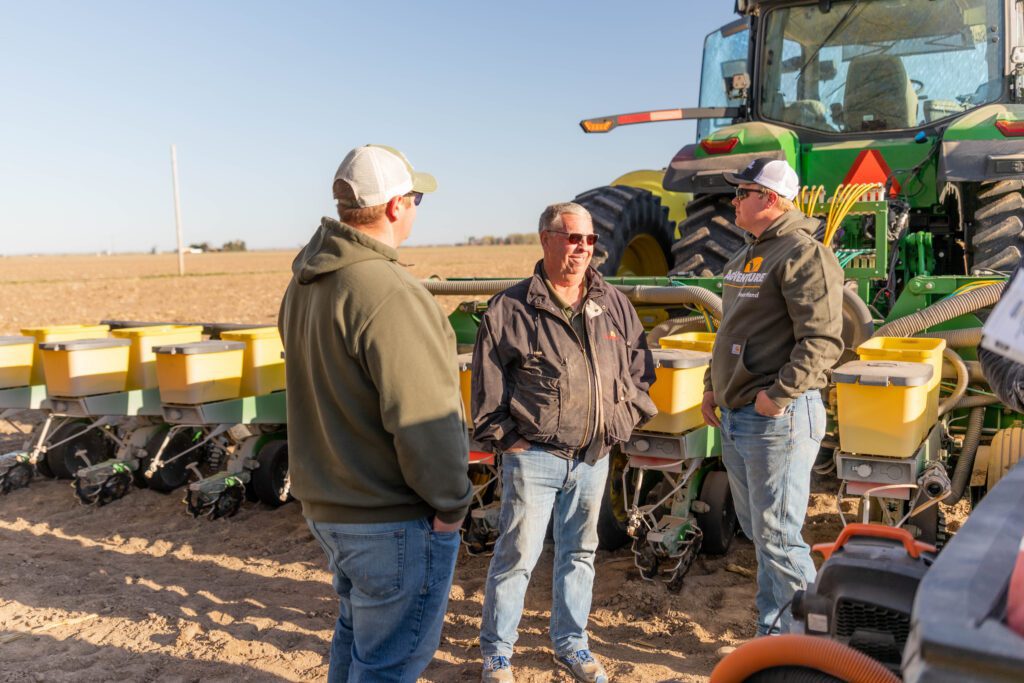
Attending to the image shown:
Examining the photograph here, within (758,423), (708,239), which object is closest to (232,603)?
(758,423)

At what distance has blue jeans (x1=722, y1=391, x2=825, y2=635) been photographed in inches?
121

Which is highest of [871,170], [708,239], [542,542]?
[871,170]

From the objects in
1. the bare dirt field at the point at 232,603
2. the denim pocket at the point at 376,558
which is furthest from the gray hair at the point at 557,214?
the bare dirt field at the point at 232,603

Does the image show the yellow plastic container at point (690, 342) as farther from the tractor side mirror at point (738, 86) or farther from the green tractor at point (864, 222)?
the tractor side mirror at point (738, 86)

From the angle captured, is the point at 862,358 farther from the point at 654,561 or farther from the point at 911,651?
the point at 911,651

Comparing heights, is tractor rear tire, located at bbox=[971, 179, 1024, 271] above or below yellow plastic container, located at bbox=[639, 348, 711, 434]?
above

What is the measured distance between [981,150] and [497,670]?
3626mm

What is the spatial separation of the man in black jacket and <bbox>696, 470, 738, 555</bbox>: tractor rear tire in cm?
118

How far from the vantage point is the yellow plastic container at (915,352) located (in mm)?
3637

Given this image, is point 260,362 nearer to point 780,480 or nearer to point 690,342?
point 690,342

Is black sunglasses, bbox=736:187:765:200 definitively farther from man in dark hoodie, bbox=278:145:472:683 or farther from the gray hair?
man in dark hoodie, bbox=278:145:472:683

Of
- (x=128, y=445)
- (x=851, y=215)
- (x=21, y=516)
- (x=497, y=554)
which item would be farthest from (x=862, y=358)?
(x=21, y=516)

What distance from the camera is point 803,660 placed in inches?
61.4

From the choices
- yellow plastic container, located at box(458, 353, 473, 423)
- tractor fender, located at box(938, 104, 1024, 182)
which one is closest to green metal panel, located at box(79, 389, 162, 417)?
yellow plastic container, located at box(458, 353, 473, 423)
